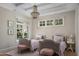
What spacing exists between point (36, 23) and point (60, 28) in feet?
1.31

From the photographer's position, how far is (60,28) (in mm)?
1627

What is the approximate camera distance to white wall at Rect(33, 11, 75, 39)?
159 cm

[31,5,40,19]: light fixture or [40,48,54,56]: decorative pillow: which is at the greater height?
[31,5,40,19]: light fixture

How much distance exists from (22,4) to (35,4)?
8.2 inches

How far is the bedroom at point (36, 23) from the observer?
5.20ft

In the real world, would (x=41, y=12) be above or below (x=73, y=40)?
above

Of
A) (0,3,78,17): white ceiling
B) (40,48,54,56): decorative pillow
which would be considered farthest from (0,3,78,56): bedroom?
(40,48,54,56): decorative pillow

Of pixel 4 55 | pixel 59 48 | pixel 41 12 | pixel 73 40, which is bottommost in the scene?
pixel 4 55

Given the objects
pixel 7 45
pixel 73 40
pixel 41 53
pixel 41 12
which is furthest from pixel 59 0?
pixel 7 45

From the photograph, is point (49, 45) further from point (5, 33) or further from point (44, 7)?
point (5, 33)

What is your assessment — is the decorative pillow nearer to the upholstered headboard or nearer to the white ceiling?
the upholstered headboard

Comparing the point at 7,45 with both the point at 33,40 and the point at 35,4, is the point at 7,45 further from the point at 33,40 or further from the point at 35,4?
the point at 35,4

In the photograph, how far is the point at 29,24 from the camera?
5.44 ft

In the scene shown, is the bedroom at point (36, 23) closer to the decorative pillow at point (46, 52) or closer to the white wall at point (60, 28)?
the white wall at point (60, 28)
